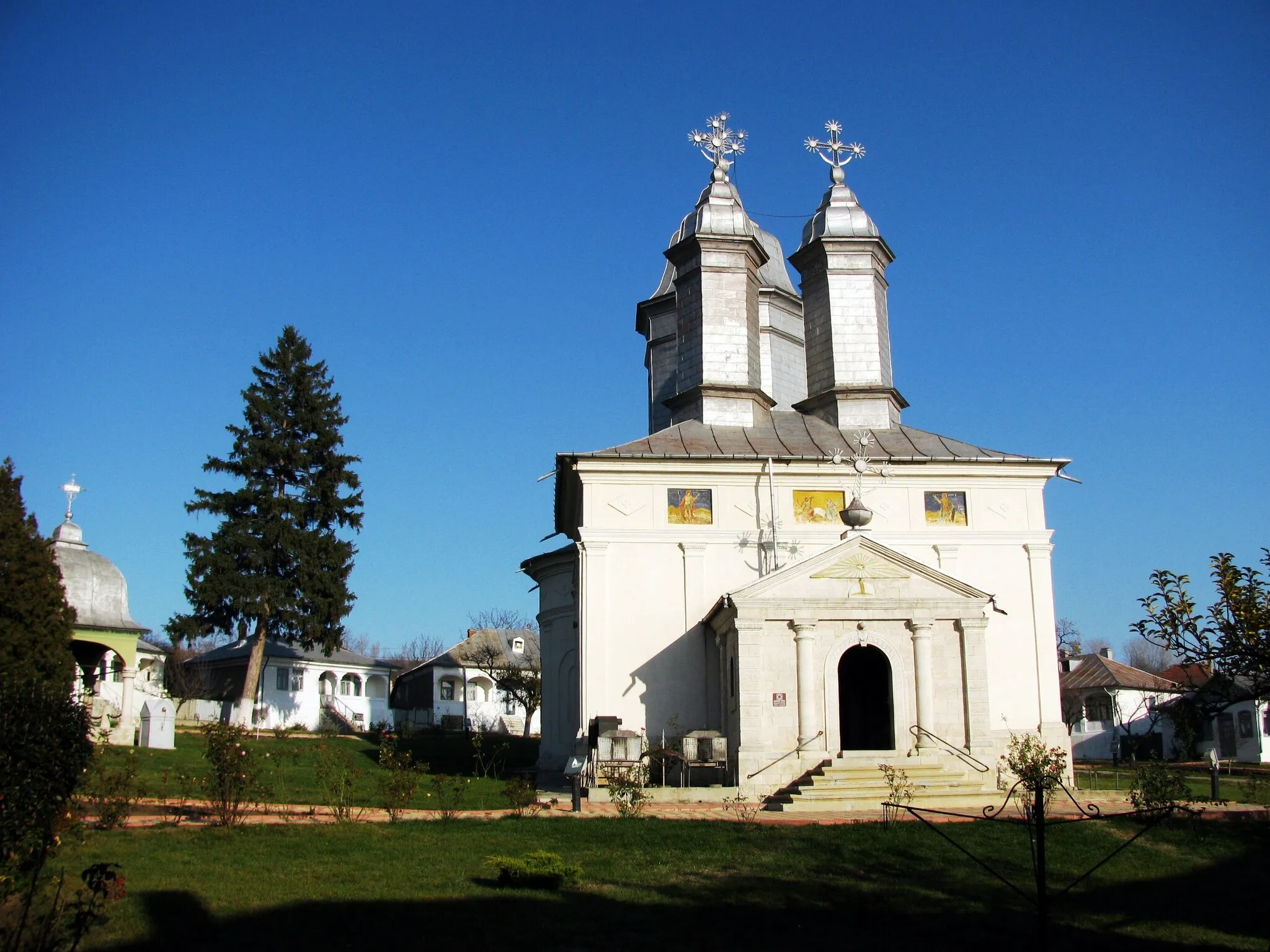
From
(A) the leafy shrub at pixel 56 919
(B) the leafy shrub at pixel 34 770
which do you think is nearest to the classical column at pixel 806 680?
(B) the leafy shrub at pixel 34 770

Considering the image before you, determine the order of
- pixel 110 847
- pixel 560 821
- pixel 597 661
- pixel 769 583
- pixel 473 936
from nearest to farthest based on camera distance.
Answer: pixel 473 936
pixel 110 847
pixel 560 821
pixel 769 583
pixel 597 661

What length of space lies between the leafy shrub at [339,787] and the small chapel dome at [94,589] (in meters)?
15.9

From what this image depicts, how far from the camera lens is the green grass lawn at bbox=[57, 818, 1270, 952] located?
30.9 ft

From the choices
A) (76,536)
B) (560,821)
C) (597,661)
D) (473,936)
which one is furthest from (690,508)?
(76,536)

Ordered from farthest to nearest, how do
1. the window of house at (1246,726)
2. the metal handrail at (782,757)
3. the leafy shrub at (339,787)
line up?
the window of house at (1246,726) < the metal handrail at (782,757) < the leafy shrub at (339,787)

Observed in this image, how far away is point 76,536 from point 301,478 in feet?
21.2

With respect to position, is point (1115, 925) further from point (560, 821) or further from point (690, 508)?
point (690, 508)

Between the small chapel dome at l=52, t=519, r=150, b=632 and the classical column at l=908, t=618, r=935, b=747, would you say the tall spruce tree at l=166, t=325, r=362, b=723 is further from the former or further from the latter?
the classical column at l=908, t=618, r=935, b=747

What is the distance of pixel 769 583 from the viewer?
20391 millimetres

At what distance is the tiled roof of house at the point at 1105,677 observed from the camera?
141 feet

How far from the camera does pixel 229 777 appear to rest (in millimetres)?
14391

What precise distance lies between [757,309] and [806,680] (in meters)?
11.9

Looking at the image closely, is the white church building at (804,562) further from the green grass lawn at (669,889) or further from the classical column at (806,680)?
the green grass lawn at (669,889)

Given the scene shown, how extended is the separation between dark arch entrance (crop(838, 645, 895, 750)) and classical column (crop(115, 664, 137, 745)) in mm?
16889
